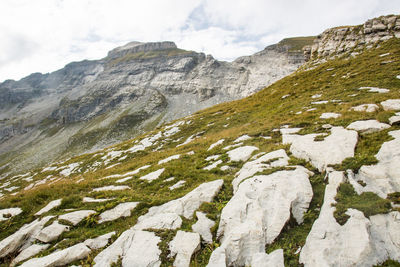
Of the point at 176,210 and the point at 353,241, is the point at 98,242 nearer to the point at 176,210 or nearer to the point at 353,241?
the point at 176,210

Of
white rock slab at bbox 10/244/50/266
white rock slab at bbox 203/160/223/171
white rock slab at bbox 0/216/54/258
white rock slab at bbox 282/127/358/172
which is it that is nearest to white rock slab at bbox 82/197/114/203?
white rock slab at bbox 0/216/54/258

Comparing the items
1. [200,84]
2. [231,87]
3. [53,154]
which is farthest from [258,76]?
[53,154]

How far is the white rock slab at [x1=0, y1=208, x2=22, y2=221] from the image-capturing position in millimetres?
10727

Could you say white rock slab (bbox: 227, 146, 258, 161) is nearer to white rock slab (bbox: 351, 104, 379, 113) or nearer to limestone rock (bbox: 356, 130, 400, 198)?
limestone rock (bbox: 356, 130, 400, 198)

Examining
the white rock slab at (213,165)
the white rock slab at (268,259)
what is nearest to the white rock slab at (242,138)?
the white rock slab at (213,165)

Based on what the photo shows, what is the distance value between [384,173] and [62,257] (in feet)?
43.8

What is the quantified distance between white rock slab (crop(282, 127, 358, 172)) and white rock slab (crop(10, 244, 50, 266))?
14.1 m

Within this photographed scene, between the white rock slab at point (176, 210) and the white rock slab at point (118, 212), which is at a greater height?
the white rock slab at point (118, 212)

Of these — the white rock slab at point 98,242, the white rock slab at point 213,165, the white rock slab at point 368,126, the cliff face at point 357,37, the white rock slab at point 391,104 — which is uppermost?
the cliff face at point 357,37

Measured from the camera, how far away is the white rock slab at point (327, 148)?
9.59 metres

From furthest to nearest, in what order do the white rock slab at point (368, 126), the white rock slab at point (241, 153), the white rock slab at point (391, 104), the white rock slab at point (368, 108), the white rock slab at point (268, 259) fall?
the white rock slab at point (368, 108) < the white rock slab at point (241, 153) < the white rock slab at point (391, 104) < the white rock slab at point (368, 126) < the white rock slab at point (268, 259)

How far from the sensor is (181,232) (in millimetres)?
7895

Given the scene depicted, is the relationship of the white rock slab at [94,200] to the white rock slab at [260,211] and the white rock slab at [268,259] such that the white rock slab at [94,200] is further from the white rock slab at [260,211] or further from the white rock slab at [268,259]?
the white rock slab at [268,259]

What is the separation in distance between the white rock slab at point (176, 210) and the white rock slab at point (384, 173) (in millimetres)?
6737
